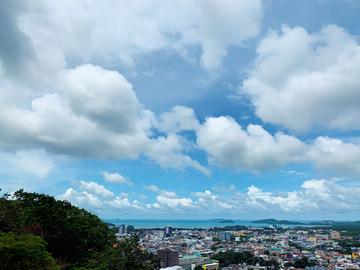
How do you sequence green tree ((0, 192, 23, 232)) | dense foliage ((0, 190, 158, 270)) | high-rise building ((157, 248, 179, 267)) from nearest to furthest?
1. dense foliage ((0, 190, 158, 270))
2. green tree ((0, 192, 23, 232))
3. high-rise building ((157, 248, 179, 267))

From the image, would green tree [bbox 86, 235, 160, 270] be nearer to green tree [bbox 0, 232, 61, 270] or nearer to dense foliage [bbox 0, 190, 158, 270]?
dense foliage [bbox 0, 190, 158, 270]

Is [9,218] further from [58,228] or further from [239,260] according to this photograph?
[239,260]

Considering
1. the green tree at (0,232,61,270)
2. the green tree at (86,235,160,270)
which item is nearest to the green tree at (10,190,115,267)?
the green tree at (86,235,160,270)

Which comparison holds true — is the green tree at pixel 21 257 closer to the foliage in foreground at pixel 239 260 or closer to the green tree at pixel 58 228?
the green tree at pixel 58 228

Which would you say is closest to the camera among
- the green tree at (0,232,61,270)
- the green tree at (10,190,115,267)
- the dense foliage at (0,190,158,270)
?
the green tree at (0,232,61,270)

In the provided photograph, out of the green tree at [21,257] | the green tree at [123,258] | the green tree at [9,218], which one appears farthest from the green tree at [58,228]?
the green tree at [21,257]

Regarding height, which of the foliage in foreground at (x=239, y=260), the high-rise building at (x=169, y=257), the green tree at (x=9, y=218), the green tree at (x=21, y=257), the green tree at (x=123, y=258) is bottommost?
A: the foliage in foreground at (x=239, y=260)

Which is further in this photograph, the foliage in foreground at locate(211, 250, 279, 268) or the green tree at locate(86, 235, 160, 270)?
the foliage in foreground at locate(211, 250, 279, 268)

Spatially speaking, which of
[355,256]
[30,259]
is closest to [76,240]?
[30,259]
